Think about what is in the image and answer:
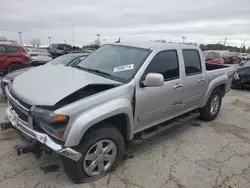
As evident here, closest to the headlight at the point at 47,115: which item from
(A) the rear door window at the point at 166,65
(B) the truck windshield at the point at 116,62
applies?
(B) the truck windshield at the point at 116,62

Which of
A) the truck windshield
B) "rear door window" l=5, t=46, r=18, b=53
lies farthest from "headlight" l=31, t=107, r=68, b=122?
→ "rear door window" l=5, t=46, r=18, b=53

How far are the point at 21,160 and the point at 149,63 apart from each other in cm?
242

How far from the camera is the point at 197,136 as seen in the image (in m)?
4.55

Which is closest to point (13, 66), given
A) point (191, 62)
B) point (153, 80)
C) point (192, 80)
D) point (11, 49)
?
point (11, 49)

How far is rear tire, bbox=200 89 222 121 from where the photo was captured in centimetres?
519

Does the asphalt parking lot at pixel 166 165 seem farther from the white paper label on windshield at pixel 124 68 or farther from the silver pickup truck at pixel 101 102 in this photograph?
the white paper label on windshield at pixel 124 68

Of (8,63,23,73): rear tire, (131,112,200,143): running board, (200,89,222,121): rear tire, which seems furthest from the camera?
(8,63,23,73): rear tire

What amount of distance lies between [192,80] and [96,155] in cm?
244

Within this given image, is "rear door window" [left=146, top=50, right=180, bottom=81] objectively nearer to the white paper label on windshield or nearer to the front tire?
the white paper label on windshield

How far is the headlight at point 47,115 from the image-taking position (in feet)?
8.02

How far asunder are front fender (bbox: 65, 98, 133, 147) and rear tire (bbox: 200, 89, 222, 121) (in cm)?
278

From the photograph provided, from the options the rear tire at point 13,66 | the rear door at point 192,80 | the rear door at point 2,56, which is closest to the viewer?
the rear door at point 192,80

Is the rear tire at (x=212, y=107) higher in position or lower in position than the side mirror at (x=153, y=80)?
lower

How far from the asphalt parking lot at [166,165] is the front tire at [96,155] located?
0.12 meters
